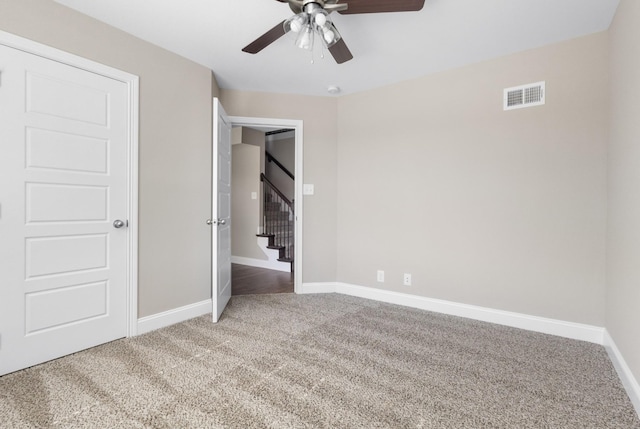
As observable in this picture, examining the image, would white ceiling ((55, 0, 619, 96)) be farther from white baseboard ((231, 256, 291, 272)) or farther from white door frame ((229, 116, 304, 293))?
white baseboard ((231, 256, 291, 272))

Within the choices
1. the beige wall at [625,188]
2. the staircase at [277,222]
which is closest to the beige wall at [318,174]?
the staircase at [277,222]

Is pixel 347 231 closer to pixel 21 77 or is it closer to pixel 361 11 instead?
pixel 361 11

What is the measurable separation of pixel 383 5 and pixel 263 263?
458 cm

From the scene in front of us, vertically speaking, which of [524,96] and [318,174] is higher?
[524,96]

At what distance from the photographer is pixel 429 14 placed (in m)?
2.22

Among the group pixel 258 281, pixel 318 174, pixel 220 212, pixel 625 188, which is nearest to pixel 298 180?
pixel 318 174

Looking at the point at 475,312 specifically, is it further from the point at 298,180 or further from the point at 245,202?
the point at 245,202

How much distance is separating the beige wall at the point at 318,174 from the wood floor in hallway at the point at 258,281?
57 cm

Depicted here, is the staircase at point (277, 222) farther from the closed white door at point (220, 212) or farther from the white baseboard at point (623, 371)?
the white baseboard at point (623, 371)

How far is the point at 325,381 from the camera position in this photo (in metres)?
1.90

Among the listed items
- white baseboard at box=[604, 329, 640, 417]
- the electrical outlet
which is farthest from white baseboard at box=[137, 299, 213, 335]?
white baseboard at box=[604, 329, 640, 417]

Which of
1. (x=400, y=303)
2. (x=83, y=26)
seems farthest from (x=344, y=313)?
(x=83, y=26)

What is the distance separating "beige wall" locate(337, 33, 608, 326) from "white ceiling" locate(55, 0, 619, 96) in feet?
0.90

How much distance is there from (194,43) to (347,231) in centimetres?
249
